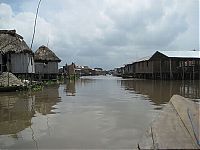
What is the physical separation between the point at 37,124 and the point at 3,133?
1540 millimetres

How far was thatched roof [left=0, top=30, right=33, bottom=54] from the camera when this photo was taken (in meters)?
31.5

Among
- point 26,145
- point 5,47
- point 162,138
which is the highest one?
point 5,47

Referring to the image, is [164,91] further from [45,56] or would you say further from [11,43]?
[45,56]

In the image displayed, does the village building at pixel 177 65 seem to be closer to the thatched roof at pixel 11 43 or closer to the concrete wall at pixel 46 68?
the concrete wall at pixel 46 68

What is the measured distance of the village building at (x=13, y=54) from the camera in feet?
104

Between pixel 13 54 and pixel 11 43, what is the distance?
1.25 meters

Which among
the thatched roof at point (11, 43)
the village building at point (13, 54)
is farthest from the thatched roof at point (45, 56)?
the village building at point (13, 54)

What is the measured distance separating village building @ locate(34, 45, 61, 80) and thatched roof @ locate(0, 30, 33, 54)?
8820 millimetres

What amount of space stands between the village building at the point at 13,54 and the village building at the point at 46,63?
29.3 feet

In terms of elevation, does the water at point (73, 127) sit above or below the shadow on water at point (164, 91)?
below

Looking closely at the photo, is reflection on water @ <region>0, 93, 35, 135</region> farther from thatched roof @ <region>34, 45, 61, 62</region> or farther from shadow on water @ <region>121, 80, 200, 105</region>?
thatched roof @ <region>34, 45, 61, 62</region>

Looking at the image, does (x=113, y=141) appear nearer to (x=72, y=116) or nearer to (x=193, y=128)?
(x=193, y=128)

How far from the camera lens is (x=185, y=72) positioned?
158 feet

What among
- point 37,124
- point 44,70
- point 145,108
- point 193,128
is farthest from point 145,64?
point 193,128
